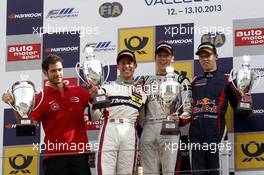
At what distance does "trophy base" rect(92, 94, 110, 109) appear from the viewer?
457 centimetres

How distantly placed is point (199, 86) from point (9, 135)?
53.5 inches

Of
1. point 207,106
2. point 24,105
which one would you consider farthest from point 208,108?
point 24,105

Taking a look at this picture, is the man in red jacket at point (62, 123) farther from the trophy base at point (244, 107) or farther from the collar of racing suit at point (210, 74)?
the trophy base at point (244, 107)

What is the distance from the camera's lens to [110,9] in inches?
221

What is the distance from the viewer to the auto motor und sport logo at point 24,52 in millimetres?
5676

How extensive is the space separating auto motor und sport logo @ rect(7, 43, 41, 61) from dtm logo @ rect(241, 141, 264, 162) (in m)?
A: 1.50

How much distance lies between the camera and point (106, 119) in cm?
491

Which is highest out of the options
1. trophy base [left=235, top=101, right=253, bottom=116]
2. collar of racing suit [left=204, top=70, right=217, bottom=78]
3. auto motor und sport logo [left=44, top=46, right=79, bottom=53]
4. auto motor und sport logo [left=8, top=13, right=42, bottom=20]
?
auto motor und sport logo [left=8, top=13, right=42, bottom=20]

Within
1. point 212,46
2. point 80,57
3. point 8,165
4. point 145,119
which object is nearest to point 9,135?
point 8,165

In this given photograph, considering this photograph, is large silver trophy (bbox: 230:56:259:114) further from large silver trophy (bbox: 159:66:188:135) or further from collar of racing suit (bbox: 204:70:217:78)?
large silver trophy (bbox: 159:66:188:135)

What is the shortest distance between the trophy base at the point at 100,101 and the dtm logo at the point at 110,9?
1.13 metres

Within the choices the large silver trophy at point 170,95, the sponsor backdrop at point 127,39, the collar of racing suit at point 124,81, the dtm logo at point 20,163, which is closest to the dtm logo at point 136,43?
the sponsor backdrop at point 127,39

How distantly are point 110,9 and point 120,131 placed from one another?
1.09m
